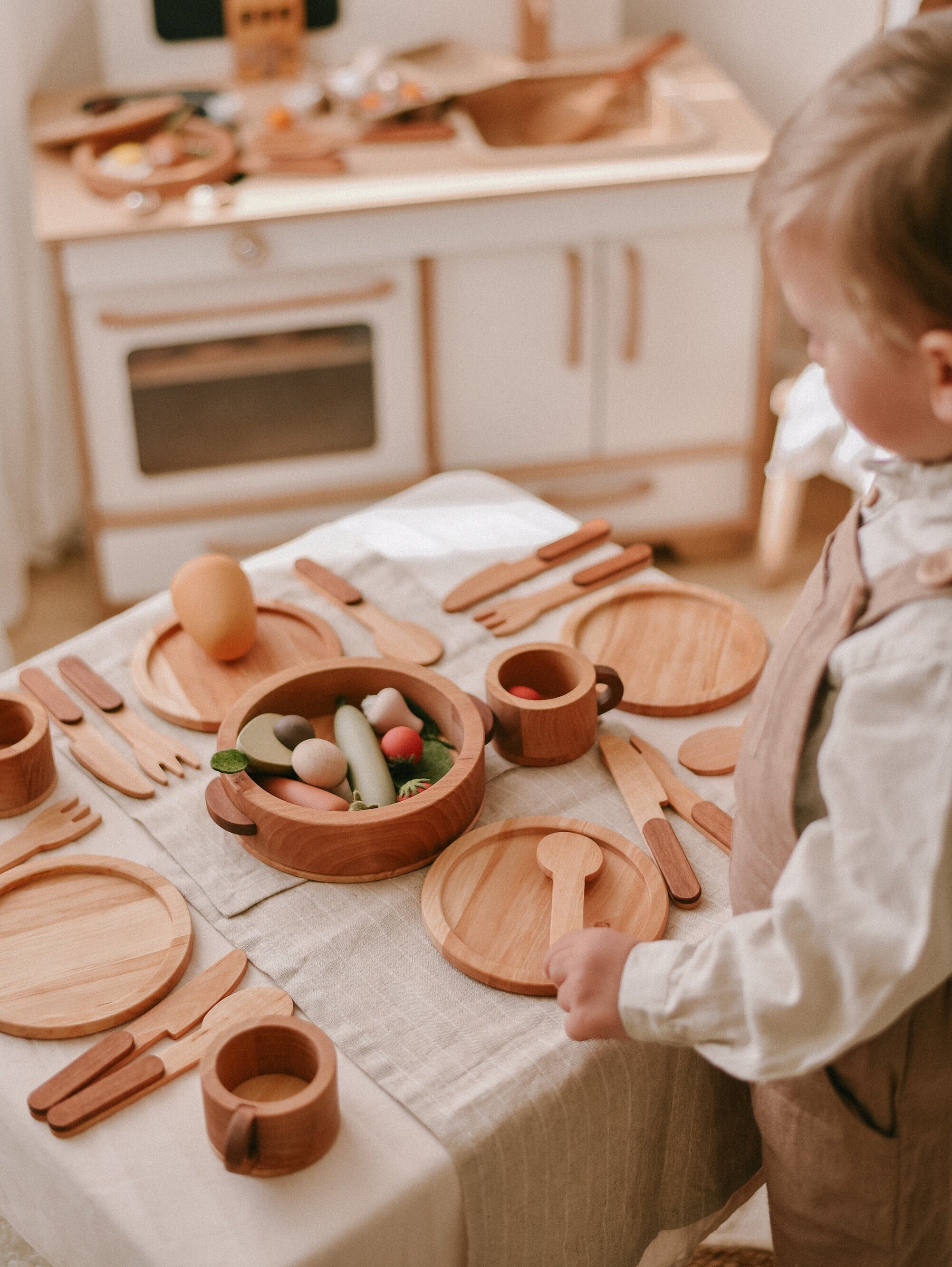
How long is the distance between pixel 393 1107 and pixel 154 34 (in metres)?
2.30

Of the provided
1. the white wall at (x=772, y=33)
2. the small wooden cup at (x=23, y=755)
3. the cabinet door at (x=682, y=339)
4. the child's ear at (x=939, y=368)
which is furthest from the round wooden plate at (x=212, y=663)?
the white wall at (x=772, y=33)

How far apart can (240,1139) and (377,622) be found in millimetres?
583

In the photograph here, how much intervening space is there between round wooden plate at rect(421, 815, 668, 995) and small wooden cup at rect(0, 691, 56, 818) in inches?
12.7

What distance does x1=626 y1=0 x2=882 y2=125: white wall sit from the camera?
106 inches

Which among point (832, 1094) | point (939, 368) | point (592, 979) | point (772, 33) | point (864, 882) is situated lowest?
point (832, 1094)

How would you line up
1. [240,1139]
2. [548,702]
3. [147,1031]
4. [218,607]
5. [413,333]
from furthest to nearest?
1. [413,333]
2. [218,607]
3. [548,702]
4. [147,1031]
5. [240,1139]

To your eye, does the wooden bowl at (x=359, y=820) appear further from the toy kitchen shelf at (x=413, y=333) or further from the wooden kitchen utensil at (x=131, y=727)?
the toy kitchen shelf at (x=413, y=333)

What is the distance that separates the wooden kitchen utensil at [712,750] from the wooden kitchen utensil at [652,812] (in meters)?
0.04

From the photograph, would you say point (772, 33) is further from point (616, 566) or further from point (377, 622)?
point (377, 622)

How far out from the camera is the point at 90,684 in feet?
3.86

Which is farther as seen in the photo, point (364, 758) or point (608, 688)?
point (608, 688)

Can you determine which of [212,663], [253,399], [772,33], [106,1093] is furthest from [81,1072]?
[772,33]

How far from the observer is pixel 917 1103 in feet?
2.86

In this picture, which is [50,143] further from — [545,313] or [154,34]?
[545,313]
